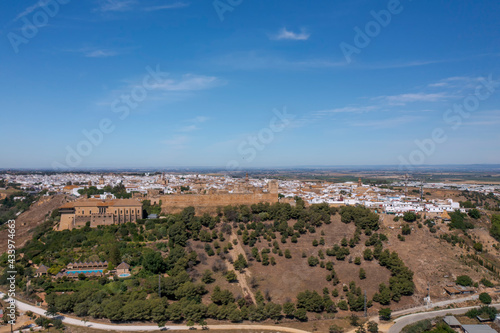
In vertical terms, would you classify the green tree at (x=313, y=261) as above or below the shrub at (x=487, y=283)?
above

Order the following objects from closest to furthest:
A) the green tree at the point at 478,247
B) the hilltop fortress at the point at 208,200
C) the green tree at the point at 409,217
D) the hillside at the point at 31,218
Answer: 1. the green tree at the point at 478,247
2. the green tree at the point at 409,217
3. the hillside at the point at 31,218
4. the hilltop fortress at the point at 208,200

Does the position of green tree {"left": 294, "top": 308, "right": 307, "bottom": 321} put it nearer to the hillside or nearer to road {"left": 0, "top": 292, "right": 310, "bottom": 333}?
road {"left": 0, "top": 292, "right": 310, "bottom": 333}

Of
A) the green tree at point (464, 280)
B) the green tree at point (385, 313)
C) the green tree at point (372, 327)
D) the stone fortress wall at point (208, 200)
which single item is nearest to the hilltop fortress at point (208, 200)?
the stone fortress wall at point (208, 200)

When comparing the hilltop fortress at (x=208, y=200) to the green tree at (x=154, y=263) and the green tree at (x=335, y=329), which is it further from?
the green tree at (x=335, y=329)

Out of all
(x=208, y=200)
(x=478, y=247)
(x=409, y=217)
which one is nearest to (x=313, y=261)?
(x=409, y=217)

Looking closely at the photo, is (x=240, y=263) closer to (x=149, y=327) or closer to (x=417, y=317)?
(x=149, y=327)

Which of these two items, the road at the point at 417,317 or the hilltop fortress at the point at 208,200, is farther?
the hilltop fortress at the point at 208,200

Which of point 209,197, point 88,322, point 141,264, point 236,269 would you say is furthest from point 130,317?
point 209,197

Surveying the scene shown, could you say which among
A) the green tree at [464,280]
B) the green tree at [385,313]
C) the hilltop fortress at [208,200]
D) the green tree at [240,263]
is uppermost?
the hilltop fortress at [208,200]

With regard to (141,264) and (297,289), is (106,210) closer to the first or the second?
(141,264)

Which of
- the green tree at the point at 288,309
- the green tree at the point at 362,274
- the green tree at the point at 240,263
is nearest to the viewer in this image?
the green tree at the point at 288,309
